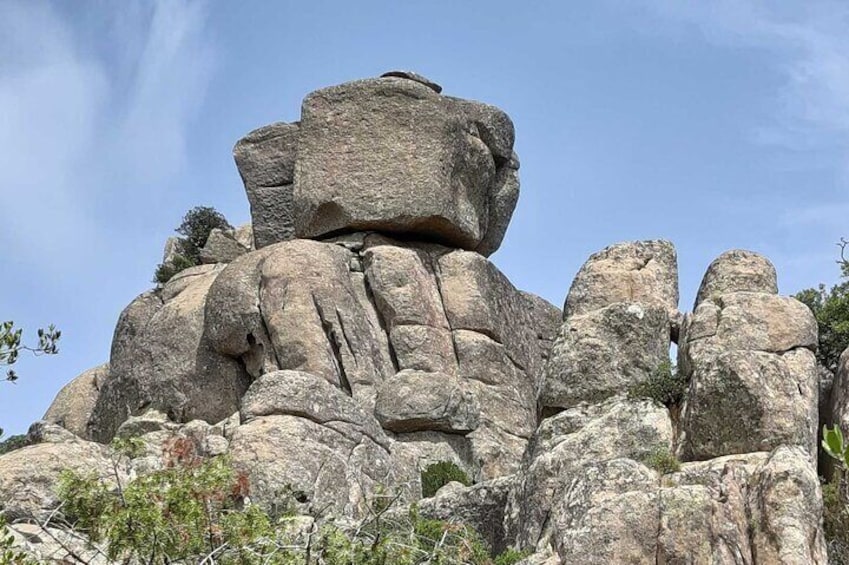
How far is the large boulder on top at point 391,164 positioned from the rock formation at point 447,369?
3.2 inches

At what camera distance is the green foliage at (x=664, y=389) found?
28.5m

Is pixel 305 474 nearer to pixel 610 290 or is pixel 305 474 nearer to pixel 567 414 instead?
pixel 567 414

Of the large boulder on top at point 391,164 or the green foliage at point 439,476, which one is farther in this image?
the large boulder on top at point 391,164

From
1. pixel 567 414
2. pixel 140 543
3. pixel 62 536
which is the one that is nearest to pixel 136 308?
pixel 567 414

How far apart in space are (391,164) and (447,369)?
785 cm

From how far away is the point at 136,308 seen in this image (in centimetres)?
5147

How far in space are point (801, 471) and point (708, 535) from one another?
201 cm

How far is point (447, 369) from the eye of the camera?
1729 inches

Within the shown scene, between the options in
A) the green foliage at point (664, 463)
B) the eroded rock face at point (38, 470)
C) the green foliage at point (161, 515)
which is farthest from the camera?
the eroded rock face at point (38, 470)

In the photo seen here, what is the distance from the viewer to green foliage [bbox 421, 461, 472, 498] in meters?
36.1

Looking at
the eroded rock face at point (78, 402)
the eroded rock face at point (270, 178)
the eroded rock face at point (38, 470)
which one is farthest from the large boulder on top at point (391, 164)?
the eroded rock face at point (38, 470)

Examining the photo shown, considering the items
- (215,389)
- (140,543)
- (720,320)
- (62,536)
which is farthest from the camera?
(215,389)

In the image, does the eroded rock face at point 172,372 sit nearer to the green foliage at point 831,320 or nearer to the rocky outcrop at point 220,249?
the rocky outcrop at point 220,249

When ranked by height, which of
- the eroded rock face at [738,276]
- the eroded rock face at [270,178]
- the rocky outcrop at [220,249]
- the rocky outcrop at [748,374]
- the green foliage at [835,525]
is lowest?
the green foliage at [835,525]
